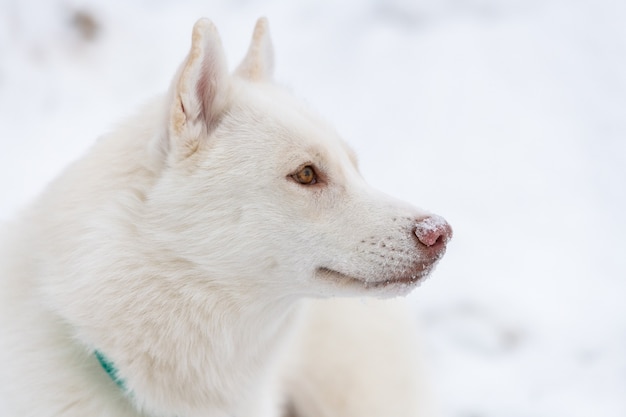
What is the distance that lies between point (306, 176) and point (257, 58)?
687mm

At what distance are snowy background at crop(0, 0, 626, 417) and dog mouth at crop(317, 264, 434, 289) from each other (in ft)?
7.00

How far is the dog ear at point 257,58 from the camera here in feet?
10.3

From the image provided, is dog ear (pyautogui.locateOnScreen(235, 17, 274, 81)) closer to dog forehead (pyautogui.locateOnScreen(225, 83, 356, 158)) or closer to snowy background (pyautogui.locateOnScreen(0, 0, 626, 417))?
dog forehead (pyautogui.locateOnScreen(225, 83, 356, 158))

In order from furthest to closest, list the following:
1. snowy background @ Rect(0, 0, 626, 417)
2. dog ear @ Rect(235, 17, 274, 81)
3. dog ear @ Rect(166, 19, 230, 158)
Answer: snowy background @ Rect(0, 0, 626, 417), dog ear @ Rect(235, 17, 274, 81), dog ear @ Rect(166, 19, 230, 158)

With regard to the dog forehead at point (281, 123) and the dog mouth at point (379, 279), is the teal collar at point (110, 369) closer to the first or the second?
the dog mouth at point (379, 279)

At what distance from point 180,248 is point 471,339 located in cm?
294

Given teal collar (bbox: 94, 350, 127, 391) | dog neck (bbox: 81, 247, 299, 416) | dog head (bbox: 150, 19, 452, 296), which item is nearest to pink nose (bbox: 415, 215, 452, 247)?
dog head (bbox: 150, 19, 452, 296)

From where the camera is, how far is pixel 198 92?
267 cm

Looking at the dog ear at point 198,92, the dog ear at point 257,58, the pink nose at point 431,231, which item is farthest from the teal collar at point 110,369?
the dog ear at point 257,58

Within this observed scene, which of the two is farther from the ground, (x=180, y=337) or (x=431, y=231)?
(x=431, y=231)

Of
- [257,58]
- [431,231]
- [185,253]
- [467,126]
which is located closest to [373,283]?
[431,231]

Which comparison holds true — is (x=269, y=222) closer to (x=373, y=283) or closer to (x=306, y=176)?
(x=306, y=176)

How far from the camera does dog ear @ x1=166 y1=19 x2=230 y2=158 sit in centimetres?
251

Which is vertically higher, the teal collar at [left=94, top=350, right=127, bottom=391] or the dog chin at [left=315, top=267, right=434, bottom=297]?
the dog chin at [left=315, top=267, right=434, bottom=297]
